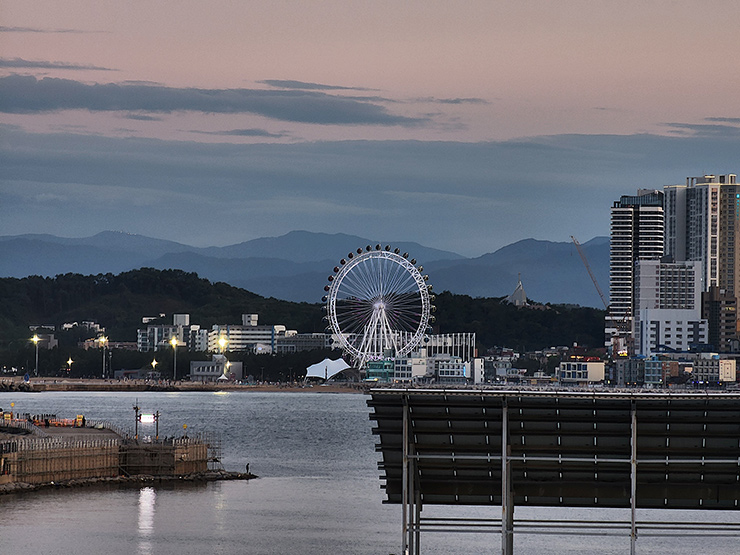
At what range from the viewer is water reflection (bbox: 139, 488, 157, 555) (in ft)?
180

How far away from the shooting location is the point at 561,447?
28281 millimetres

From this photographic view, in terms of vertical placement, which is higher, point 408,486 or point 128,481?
point 408,486

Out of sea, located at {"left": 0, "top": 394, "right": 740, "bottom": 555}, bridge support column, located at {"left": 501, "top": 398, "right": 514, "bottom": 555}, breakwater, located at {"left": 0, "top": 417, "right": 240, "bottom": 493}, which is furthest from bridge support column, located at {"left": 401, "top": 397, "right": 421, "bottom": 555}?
breakwater, located at {"left": 0, "top": 417, "right": 240, "bottom": 493}

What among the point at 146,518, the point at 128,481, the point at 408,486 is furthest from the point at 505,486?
the point at 128,481

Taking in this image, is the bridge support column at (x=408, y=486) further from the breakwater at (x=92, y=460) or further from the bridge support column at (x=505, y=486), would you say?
the breakwater at (x=92, y=460)

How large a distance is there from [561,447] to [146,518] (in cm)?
3672

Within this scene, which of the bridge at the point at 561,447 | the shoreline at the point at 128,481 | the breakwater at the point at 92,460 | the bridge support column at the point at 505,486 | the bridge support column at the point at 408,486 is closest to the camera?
the bridge support column at the point at 505,486

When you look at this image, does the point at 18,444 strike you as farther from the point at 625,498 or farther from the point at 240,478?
the point at 625,498

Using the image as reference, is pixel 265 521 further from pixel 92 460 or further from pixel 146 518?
pixel 92 460

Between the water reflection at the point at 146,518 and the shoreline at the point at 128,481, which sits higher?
the shoreline at the point at 128,481

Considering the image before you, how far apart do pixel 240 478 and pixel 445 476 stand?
5243 centimetres

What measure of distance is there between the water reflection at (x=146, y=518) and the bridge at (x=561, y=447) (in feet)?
87.6

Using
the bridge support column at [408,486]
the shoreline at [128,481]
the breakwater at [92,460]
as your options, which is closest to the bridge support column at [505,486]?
the bridge support column at [408,486]

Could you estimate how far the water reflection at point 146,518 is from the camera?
5494cm
